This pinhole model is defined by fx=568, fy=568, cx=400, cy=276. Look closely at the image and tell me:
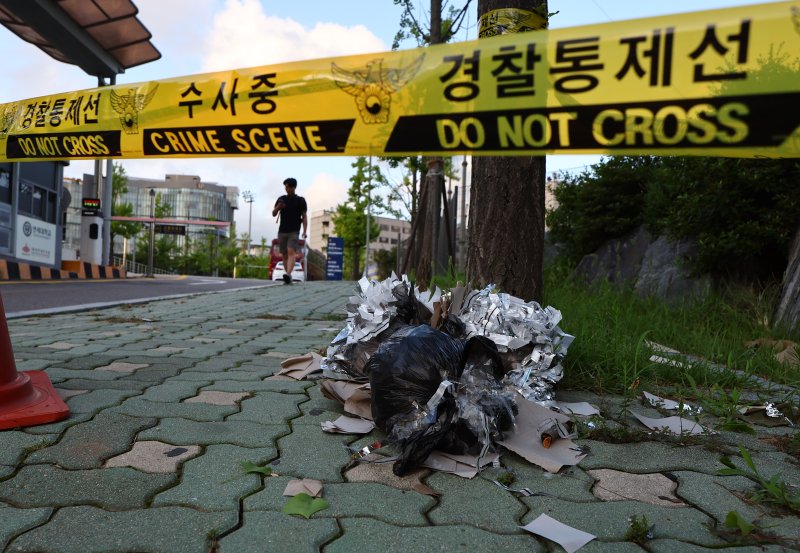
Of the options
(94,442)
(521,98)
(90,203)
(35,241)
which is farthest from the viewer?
(90,203)

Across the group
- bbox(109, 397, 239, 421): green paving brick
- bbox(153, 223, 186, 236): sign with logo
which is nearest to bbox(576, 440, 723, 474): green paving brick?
bbox(109, 397, 239, 421): green paving brick

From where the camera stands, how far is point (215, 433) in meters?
2.15

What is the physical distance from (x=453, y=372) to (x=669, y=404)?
1253 millimetres

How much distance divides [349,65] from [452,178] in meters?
24.4

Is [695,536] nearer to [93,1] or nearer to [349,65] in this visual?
[349,65]

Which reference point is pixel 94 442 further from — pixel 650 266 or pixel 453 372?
pixel 650 266

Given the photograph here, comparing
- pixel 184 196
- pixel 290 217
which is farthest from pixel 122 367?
pixel 184 196

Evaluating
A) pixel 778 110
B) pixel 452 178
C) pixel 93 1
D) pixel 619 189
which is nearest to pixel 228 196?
pixel 452 178

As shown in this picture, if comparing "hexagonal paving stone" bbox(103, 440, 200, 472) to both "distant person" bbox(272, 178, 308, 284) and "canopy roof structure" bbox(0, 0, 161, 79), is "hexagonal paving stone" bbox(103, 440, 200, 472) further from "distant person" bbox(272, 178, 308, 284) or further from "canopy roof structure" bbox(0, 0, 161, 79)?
"canopy roof structure" bbox(0, 0, 161, 79)

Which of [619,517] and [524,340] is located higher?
[524,340]

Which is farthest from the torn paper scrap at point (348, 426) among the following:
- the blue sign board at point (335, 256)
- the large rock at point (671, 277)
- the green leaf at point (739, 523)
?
the blue sign board at point (335, 256)

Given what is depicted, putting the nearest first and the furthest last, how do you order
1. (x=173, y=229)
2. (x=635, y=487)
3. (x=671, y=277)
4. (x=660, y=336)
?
(x=635, y=487), (x=660, y=336), (x=671, y=277), (x=173, y=229)

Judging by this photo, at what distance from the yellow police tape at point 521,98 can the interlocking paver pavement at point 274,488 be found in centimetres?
102

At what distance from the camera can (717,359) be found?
3637 millimetres
